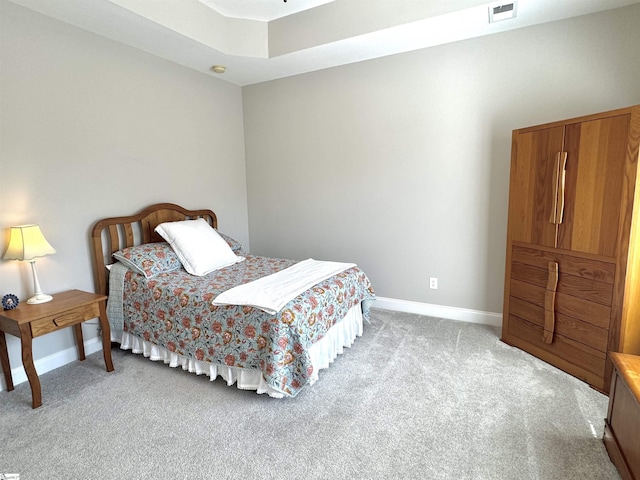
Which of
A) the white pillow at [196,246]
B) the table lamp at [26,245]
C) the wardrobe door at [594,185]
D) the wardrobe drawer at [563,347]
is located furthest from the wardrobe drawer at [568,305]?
the table lamp at [26,245]

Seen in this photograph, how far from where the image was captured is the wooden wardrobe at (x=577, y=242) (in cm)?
202

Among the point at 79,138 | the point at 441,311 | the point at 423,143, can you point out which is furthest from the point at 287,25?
the point at 441,311

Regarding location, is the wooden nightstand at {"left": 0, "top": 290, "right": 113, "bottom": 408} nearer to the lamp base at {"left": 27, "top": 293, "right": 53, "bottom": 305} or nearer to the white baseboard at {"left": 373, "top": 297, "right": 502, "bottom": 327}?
the lamp base at {"left": 27, "top": 293, "right": 53, "bottom": 305}

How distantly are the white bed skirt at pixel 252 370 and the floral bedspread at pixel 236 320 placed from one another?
74 millimetres

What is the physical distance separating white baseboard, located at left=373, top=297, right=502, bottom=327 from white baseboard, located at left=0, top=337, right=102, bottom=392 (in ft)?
8.47

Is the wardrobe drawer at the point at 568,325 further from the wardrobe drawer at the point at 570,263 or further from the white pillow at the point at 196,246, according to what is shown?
the white pillow at the point at 196,246

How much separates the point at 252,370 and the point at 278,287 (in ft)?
1.82

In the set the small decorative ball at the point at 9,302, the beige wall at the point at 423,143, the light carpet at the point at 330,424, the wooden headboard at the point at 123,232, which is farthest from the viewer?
the wooden headboard at the point at 123,232

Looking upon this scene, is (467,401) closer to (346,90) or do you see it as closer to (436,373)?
(436,373)

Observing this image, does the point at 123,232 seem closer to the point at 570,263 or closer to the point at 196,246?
the point at 196,246

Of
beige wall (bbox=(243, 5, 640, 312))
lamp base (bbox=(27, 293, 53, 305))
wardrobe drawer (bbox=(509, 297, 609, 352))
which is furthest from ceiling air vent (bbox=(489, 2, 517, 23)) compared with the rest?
lamp base (bbox=(27, 293, 53, 305))

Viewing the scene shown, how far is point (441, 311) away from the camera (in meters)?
3.40

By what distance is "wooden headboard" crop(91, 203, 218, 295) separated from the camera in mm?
2787

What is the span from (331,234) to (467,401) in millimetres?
2199
